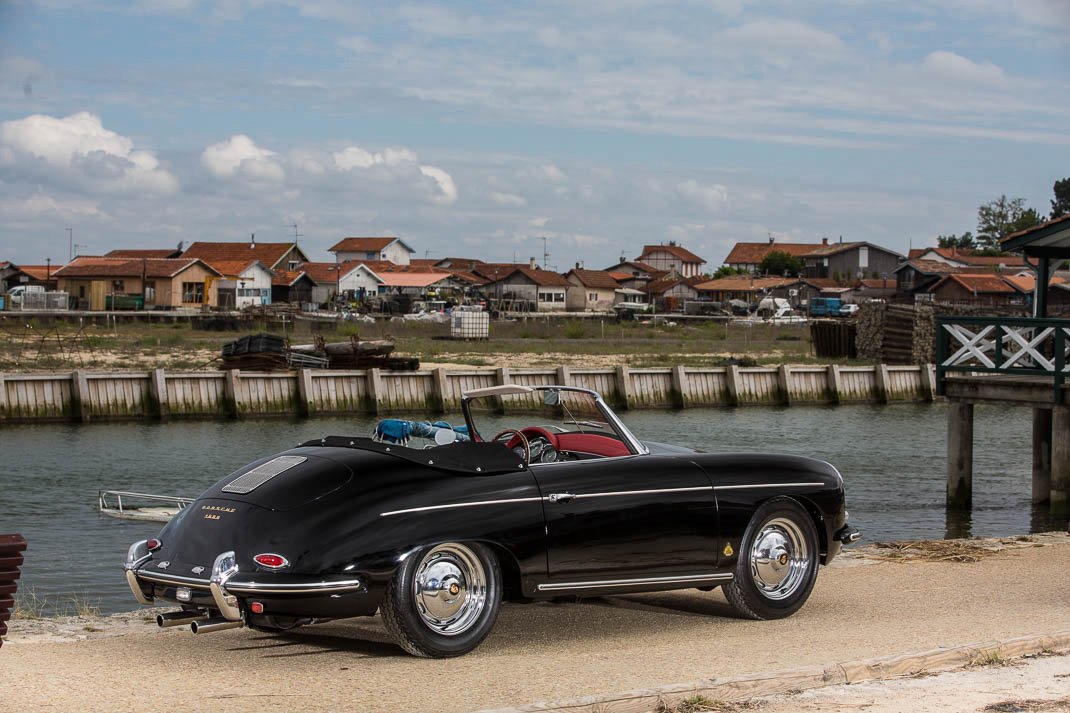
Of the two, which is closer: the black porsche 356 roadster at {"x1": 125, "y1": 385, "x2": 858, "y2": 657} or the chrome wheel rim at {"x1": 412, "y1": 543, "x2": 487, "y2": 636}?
the black porsche 356 roadster at {"x1": 125, "y1": 385, "x2": 858, "y2": 657}

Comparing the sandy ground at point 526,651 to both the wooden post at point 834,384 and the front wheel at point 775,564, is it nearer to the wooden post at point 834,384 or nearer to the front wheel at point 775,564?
the front wheel at point 775,564

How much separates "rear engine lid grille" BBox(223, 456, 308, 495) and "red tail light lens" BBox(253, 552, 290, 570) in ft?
1.74

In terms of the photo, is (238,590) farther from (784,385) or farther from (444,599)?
(784,385)

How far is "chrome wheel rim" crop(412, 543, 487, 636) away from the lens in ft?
23.8

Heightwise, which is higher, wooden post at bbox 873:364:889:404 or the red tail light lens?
the red tail light lens

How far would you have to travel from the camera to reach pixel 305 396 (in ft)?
132

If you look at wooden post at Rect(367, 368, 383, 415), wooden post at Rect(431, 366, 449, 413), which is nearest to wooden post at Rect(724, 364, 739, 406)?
wooden post at Rect(431, 366, 449, 413)

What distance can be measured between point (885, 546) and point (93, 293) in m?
86.4

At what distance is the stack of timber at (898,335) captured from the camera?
5597cm

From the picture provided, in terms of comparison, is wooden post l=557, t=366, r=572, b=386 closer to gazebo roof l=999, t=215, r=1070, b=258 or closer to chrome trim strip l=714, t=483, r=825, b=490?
gazebo roof l=999, t=215, r=1070, b=258

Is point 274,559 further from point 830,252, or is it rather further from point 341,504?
point 830,252

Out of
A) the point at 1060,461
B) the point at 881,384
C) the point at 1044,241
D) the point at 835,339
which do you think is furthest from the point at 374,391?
the point at 835,339

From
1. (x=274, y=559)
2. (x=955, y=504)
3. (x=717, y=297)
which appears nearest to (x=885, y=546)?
(x=274, y=559)

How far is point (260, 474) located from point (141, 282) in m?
87.6
